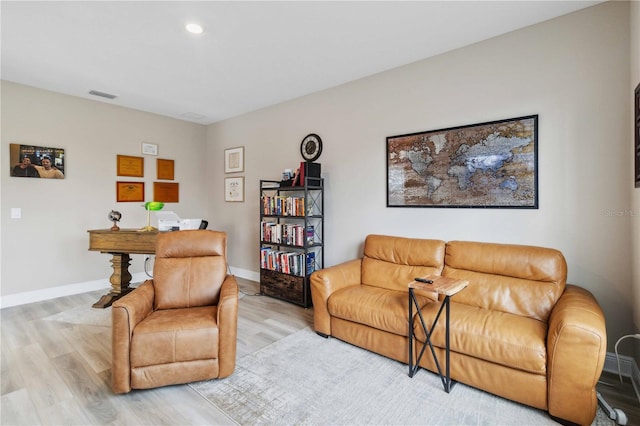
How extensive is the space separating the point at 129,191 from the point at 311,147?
2859 millimetres

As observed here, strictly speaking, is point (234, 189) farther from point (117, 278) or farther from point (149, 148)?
point (117, 278)

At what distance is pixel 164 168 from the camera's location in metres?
5.00

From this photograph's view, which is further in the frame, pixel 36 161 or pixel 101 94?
pixel 101 94

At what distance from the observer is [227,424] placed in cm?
174

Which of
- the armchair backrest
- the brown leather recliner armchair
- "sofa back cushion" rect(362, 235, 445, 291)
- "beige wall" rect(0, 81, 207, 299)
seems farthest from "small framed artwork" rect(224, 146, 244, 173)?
the brown leather recliner armchair

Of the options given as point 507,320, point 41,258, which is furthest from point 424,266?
point 41,258

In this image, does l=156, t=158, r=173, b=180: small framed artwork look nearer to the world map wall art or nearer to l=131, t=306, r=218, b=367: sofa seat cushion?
l=131, t=306, r=218, b=367: sofa seat cushion

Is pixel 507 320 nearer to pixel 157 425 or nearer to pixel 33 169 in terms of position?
pixel 157 425

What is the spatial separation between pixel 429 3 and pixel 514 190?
1594 mm

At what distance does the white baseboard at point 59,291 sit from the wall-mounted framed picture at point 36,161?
1437mm

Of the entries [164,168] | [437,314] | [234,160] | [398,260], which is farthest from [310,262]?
[164,168]

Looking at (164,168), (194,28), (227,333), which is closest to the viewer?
(227,333)

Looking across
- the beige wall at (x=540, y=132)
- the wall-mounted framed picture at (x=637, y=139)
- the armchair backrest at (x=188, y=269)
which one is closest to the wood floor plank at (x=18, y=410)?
the armchair backrest at (x=188, y=269)

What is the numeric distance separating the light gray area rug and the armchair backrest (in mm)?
639
